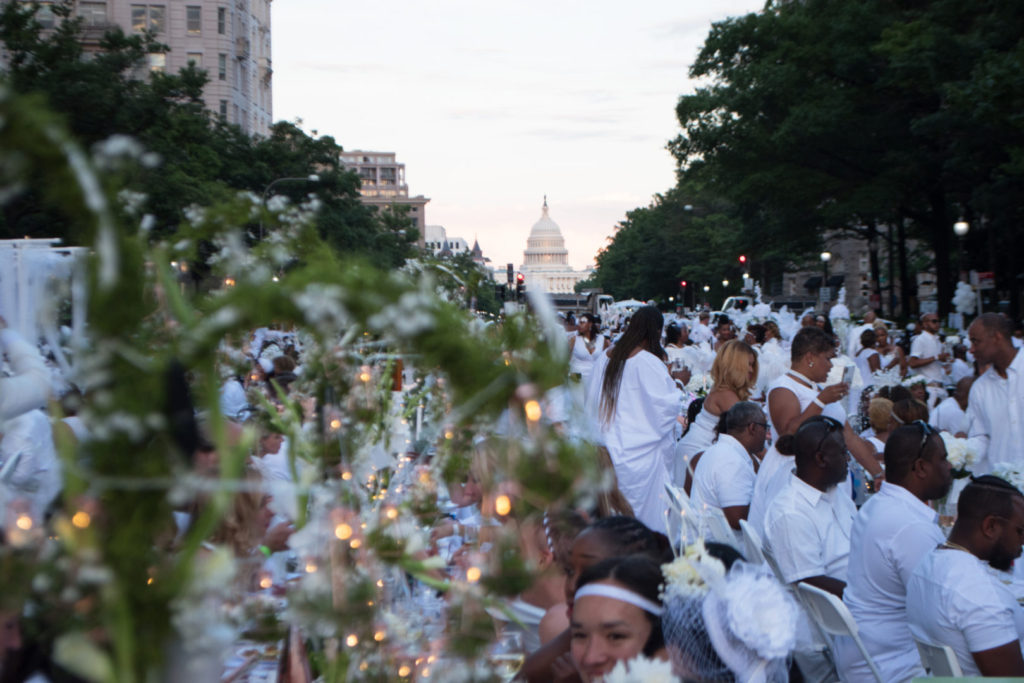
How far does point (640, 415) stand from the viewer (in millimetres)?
7086

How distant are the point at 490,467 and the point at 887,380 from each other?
30.2 ft

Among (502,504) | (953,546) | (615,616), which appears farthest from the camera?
(953,546)

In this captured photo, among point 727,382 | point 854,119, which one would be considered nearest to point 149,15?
point 854,119

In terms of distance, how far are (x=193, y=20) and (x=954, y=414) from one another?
6975 centimetres

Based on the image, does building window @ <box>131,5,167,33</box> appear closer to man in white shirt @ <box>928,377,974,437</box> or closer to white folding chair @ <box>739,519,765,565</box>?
man in white shirt @ <box>928,377,974,437</box>

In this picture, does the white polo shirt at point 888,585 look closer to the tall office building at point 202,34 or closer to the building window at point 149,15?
the tall office building at point 202,34

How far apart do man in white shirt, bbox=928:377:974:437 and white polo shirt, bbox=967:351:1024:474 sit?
0.96 metres

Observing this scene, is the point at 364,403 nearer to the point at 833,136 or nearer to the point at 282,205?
the point at 282,205

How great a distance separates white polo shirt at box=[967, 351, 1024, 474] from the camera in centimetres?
729

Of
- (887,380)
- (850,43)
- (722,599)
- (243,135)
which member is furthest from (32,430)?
(243,135)

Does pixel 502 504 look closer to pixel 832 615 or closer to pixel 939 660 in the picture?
pixel 939 660

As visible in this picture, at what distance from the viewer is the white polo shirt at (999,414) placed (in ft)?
23.9

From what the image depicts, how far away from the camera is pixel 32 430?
5719mm

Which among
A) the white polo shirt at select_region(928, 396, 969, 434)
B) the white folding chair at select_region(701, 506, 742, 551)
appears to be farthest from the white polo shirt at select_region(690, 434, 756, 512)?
the white polo shirt at select_region(928, 396, 969, 434)
